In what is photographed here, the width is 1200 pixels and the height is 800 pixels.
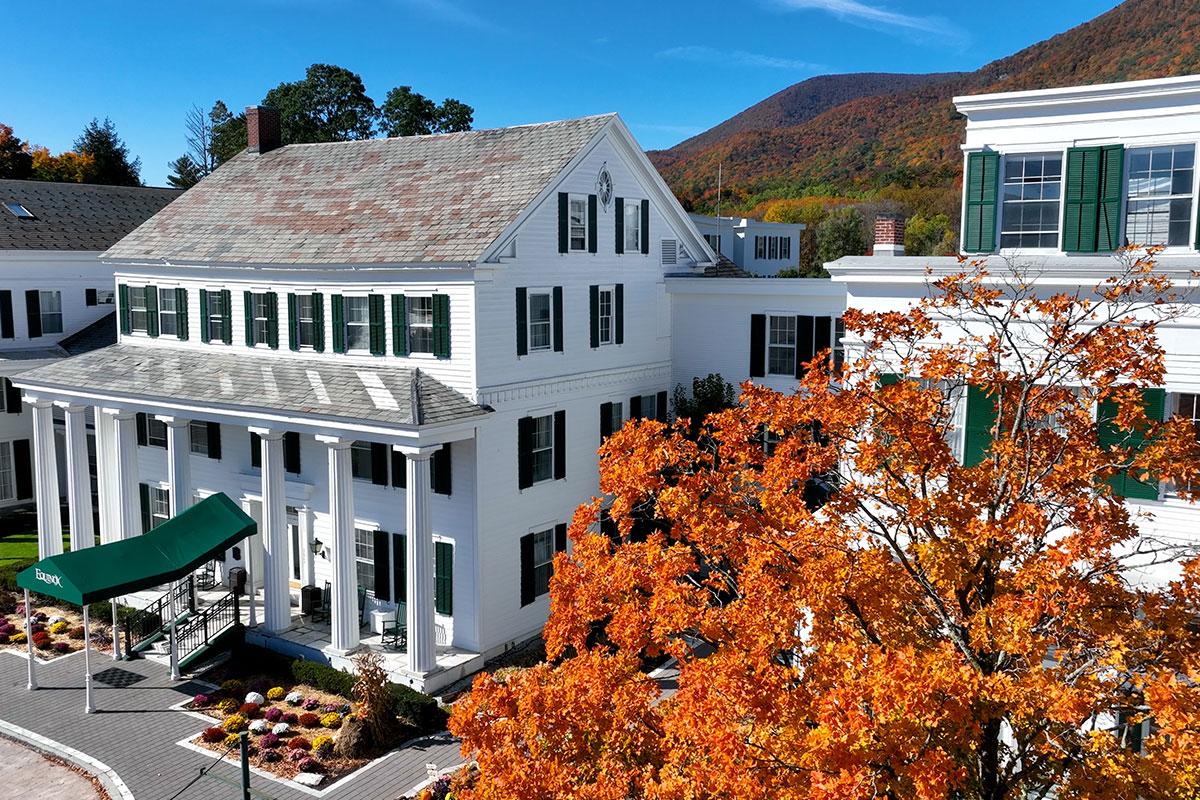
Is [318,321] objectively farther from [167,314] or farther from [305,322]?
[167,314]

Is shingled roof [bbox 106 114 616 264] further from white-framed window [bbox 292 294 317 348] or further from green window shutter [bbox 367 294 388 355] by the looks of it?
white-framed window [bbox 292 294 317 348]

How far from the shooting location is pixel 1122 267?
15.9 m

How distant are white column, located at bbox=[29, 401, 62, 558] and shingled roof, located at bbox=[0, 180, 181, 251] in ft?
33.7

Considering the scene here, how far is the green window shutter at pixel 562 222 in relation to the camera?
26.1 metres

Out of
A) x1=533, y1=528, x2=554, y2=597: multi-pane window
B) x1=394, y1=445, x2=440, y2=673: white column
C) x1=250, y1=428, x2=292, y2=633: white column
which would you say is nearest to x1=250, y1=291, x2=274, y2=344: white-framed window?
x1=250, y1=428, x2=292, y2=633: white column

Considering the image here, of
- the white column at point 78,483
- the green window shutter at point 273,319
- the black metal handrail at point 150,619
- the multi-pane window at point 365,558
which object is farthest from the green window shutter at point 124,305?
the multi-pane window at point 365,558

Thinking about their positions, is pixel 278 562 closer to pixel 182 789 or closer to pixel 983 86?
pixel 182 789

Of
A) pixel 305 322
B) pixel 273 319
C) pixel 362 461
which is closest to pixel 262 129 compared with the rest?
pixel 273 319

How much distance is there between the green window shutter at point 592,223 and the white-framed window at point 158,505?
1571 cm

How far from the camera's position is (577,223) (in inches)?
1062

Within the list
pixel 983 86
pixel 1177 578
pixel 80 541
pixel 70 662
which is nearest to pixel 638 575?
pixel 1177 578

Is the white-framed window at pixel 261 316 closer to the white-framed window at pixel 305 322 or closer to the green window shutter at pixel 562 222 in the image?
the white-framed window at pixel 305 322

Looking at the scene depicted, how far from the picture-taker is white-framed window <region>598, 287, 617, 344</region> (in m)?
28.1

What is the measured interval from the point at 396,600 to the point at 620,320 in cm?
1006
